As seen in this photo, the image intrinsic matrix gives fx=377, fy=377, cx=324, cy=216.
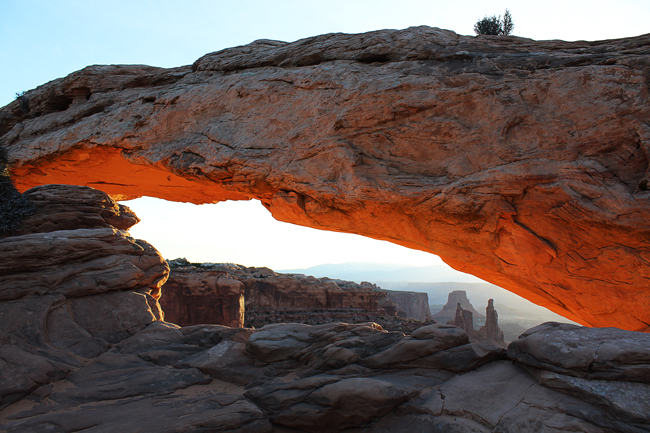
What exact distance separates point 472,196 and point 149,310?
27.9ft

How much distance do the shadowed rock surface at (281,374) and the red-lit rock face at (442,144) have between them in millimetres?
2623

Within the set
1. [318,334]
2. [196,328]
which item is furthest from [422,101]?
[196,328]

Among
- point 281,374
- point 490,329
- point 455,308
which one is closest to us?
point 281,374

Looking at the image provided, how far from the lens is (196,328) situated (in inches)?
369

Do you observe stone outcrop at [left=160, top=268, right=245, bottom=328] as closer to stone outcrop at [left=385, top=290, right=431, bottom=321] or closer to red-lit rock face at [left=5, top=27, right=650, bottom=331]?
red-lit rock face at [left=5, top=27, right=650, bottom=331]

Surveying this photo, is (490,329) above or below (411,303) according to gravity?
above

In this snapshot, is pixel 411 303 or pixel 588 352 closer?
pixel 588 352

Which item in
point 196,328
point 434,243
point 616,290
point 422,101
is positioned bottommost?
point 196,328

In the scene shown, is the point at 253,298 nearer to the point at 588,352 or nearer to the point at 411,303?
the point at 588,352

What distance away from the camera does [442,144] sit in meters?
9.27

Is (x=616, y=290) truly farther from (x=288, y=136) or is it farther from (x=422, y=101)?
(x=288, y=136)

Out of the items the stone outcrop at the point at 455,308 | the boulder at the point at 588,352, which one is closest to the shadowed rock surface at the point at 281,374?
the boulder at the point at 588,352

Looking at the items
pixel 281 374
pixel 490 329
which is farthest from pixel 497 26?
pixel 490 329

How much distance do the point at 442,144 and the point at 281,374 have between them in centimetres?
645
